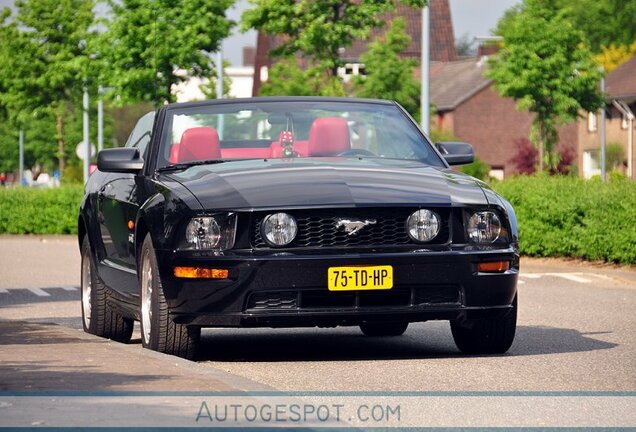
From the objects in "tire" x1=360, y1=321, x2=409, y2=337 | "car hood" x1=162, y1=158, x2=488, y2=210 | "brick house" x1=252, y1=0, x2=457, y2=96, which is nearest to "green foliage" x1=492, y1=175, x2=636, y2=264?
"tire" x1=360, y1=321, x2=409, y2=337

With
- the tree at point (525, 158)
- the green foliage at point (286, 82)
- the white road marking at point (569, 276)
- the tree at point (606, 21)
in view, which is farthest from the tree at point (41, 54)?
the tree at point (606, 21)

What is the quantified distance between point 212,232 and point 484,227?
159cm

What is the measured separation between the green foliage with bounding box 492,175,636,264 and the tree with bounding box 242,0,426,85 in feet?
31.4

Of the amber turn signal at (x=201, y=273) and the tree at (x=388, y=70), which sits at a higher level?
the tree at (x=388, y=70)

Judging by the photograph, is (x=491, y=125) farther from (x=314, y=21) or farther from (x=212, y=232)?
(x=212, y=232)

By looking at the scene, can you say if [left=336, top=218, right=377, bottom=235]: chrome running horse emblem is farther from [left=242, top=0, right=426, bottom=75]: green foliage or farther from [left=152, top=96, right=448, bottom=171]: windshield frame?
[left=242, top=0, right=426, bottom=75]: green foliage

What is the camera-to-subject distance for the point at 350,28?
3606 centimetres

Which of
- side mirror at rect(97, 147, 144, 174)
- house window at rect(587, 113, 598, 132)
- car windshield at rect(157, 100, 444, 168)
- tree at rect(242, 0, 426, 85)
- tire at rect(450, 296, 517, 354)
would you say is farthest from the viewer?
house window at rect(587, 113, 598, 132)

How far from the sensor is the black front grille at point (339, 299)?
9.44 meters

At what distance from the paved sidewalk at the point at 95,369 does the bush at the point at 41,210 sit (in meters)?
30.4

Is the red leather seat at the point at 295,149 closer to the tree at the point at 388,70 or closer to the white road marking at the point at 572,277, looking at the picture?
the white road marking at the point at 572,277

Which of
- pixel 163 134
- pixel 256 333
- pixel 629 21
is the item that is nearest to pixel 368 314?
pixel 163 134

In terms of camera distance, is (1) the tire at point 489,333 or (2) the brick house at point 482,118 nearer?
(1) the tire at point 489,333

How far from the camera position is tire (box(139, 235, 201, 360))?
31.9ft
